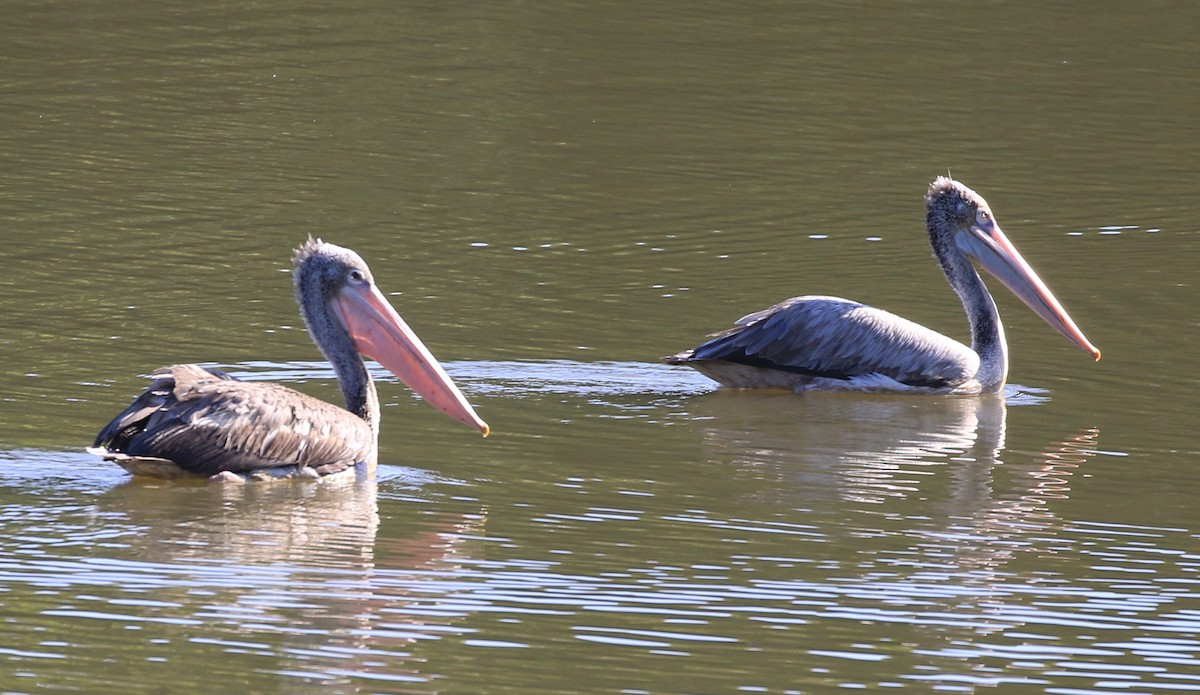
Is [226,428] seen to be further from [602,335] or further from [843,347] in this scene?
[843,347]

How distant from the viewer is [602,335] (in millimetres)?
9812

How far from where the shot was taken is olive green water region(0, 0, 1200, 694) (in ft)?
17.8

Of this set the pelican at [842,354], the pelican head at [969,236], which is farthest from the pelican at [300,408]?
the pelican head at [969,236]

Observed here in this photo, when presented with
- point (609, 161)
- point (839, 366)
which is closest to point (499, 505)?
point (839, 366)

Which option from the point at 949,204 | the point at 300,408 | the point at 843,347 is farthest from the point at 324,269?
the point at 949,204

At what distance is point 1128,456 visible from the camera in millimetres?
7836

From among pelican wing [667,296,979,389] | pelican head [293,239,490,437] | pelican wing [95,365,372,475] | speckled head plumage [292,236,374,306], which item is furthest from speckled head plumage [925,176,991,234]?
pelican wing [95,365,372,475]

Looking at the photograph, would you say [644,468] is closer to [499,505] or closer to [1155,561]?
[499,505]

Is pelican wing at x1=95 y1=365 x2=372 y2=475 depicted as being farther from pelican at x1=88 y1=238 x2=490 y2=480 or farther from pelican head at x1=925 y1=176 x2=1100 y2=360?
pelican head at x1=925 y1=176 x2=1100 y2=360

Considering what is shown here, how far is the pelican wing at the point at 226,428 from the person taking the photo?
22.3ft

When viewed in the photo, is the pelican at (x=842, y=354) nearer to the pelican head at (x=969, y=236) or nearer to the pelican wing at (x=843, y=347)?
the pelican wing at (x=843, y=347)

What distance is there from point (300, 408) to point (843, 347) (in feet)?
9.91

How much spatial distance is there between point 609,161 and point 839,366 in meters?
5.13

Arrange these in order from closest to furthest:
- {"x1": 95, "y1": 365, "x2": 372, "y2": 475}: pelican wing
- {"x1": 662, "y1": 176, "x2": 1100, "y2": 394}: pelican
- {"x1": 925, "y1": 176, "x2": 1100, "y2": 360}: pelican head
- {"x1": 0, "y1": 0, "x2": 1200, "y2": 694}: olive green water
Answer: {"x1": 0, "y1": 0, "x2": 1200, "y2": 694}: olive green water
{"x1": 95, "y1": 365, "x2": 372, "y2": 475}: pelican wing
{"x1": 662, "y1": 176, "x2": 1100, "y2": 394}: pelican
{"x1": 925, "y1": 176, "x2": 1100, "y2": 360}: pelican head
